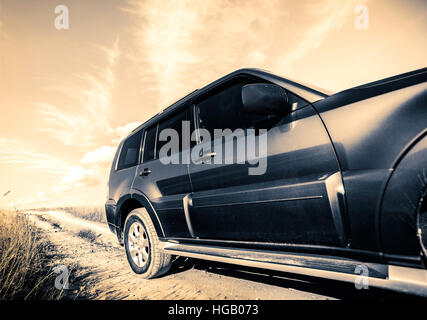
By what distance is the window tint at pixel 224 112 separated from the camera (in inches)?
83.3

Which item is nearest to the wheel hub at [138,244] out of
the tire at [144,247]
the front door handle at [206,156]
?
the tire at [144,247]

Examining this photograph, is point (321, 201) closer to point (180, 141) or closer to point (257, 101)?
point (257, 101)

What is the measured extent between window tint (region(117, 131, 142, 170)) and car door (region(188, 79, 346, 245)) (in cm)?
142

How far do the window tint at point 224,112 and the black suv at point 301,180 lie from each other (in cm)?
1

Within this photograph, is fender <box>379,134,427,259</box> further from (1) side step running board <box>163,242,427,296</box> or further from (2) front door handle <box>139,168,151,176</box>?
(2) front door handle <box>139,168,151,176</box>

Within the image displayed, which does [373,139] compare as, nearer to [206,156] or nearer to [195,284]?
[206,156]

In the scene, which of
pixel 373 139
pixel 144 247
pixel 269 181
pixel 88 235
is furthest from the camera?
pixel 88 235

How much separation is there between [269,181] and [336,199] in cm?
47

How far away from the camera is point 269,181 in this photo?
65.6 inches

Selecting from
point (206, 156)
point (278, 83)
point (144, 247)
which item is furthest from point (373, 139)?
point (144, 247)

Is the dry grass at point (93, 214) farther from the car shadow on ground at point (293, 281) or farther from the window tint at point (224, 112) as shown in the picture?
the window tint at point (224, 112)

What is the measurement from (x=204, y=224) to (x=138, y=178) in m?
1.33

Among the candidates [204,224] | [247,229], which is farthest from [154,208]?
[247,229]
